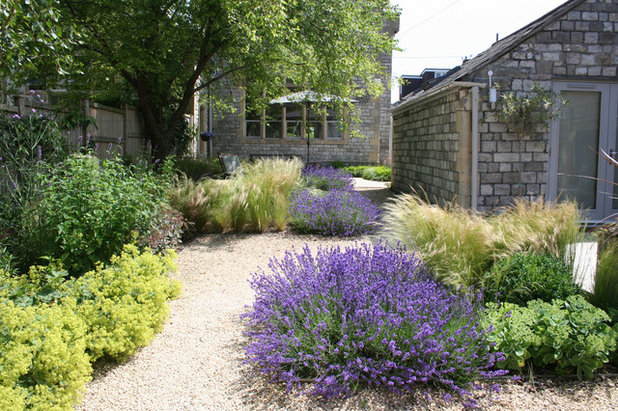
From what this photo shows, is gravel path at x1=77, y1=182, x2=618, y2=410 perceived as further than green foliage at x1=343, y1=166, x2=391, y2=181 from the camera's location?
No

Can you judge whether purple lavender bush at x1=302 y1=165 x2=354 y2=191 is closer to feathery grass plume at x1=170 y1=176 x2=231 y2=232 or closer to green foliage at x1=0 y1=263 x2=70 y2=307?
feathery grass plume at x1=170 y1=176 x2=231 y2=232

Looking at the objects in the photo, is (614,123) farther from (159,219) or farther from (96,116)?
(96,116)

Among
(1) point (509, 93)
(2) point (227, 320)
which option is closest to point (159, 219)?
(2) point (227, 320)

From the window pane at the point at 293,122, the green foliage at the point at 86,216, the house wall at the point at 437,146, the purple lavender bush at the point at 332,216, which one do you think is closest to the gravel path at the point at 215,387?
the green foliage at the point at 86,216

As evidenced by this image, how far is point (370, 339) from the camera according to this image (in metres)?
2.77

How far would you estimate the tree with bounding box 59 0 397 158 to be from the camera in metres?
7.61

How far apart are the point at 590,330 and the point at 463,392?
1.05 metres

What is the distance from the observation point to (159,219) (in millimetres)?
5309

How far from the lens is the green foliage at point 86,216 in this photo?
4.11m

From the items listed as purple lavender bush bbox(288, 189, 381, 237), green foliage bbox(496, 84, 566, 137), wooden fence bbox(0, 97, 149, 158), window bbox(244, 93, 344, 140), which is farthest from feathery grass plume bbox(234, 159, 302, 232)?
window bbox(244, 93, 344, 140)

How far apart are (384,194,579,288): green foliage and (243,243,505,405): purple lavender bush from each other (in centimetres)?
50

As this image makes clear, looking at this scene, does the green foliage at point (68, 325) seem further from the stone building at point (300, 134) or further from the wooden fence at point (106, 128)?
the stone building at point (300, 134)

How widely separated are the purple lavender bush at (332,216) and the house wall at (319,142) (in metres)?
12.5

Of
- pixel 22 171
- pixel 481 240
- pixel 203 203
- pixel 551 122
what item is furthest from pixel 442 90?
pixel 22 171
